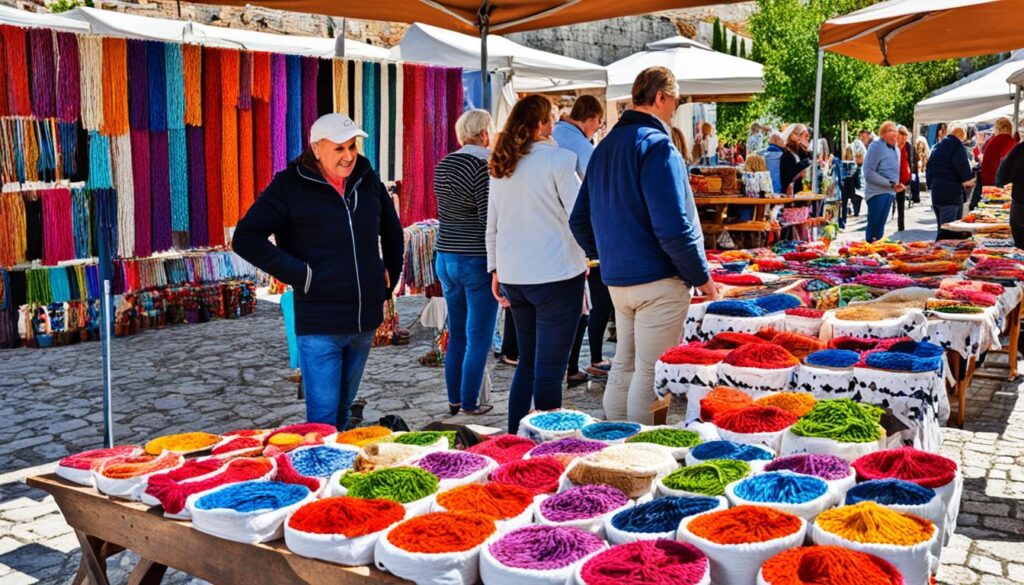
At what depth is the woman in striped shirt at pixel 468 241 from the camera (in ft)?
15.5

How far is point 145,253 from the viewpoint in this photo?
4.59m

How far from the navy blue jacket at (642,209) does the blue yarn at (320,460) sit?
5.37 ft

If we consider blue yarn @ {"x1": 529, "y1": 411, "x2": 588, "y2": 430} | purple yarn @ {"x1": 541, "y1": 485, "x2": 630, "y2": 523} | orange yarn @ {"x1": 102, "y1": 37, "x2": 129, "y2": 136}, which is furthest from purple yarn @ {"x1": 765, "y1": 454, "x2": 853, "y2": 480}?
orange yarn @ {"x1": 102, "y1": 37, "x2": 129, "y2": 136}

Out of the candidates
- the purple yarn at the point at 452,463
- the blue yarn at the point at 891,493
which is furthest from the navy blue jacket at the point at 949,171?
the purple yarn at the point at 452,463

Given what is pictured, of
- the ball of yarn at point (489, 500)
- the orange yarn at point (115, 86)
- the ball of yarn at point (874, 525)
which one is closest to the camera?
the ball of yarn at point (874, 525)

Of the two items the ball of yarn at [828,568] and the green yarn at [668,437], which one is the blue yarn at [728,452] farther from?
the ball of yarn at [828,568]

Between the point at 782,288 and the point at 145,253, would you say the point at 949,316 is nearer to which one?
the point at 782,288

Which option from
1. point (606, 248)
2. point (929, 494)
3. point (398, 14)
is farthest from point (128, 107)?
point (929, 494)

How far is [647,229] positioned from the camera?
147 inches

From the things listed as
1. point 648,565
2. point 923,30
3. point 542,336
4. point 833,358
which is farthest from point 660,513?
point 923,30

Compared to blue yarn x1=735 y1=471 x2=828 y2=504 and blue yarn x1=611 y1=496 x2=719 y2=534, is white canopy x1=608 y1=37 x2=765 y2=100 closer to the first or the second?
blue yarn x1=735 y1=471 x2=828 y2=504

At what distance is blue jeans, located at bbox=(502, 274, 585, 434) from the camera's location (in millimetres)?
4113

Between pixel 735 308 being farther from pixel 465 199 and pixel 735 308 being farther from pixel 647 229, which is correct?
pixel 465 199

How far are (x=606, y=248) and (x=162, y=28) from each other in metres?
7.60
